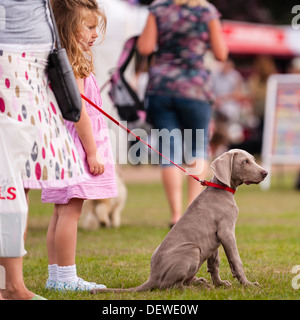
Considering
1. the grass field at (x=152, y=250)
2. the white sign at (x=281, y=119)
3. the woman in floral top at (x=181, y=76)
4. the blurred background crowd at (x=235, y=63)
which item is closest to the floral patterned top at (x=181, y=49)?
the woman in floral top at (x=181, y=76)

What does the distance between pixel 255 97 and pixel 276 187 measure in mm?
4102

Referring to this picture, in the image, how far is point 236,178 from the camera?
371cm

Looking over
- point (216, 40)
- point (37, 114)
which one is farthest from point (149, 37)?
point (37, 114)

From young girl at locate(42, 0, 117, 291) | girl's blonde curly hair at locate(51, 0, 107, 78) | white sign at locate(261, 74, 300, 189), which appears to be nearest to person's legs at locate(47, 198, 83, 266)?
young girl at locate(42, 0, 117, 291)

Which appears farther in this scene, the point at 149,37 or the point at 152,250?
the point at 149,37

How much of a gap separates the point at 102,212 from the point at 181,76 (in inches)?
59.2

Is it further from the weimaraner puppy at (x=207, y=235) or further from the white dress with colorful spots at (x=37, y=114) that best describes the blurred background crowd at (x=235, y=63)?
the white dress with colorful spots at (x=37, y=114)

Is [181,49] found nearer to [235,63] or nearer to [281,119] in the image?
[281,119]

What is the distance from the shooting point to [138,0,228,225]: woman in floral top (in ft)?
19.5

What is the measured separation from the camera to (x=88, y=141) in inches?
143

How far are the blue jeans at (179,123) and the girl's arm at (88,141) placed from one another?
2.28 metres

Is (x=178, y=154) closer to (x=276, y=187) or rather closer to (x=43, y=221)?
(x=43, y=221)

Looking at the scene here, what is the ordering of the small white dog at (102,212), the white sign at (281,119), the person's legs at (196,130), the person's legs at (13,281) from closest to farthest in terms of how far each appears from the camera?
the person's legs at (13,281), the person's legs at (196,130), the small white dog at (102,212), the white sign at (281,119)

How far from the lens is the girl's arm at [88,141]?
11.7 ft
